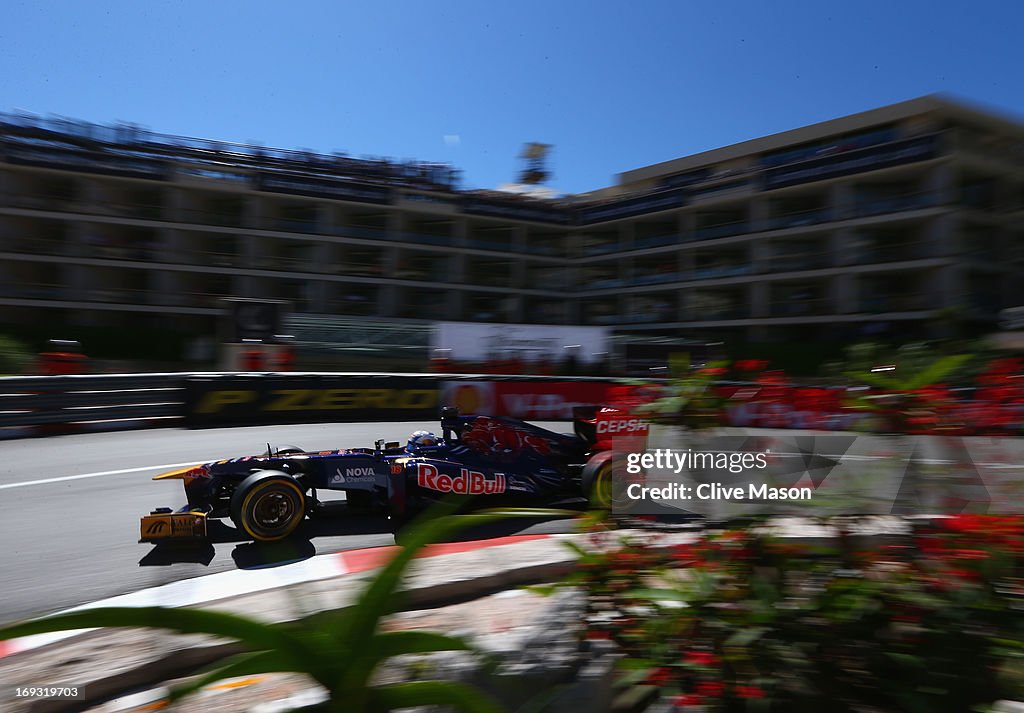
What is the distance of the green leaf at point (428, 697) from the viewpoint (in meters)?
1.48

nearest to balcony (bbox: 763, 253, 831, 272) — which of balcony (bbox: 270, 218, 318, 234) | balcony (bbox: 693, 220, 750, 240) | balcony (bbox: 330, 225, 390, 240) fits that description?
balcony (bbox: 693, 220, 750, 240)

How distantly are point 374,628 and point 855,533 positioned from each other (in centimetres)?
154

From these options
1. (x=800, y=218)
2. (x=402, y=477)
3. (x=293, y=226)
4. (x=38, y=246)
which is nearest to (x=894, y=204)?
(x=800, y=218)

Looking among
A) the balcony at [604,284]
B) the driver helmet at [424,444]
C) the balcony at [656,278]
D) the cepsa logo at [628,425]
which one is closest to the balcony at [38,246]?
the balcony at [604,284]

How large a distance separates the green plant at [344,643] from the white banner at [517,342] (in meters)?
22.7

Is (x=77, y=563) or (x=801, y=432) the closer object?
(x=801, y=432)

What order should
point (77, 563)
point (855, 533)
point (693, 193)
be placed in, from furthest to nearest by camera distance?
point (693, 193), point (77, 563), point (855, 533)

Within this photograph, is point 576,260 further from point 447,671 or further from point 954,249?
point 447,671

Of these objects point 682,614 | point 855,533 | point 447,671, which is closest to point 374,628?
point 447,671

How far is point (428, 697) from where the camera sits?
4.86 ft

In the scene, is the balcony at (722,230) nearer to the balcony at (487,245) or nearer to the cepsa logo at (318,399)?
the balcony at (487,245)

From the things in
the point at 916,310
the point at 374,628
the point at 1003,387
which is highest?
the point at 916,310

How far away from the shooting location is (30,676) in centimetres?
257

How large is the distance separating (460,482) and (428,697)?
5064 mm
